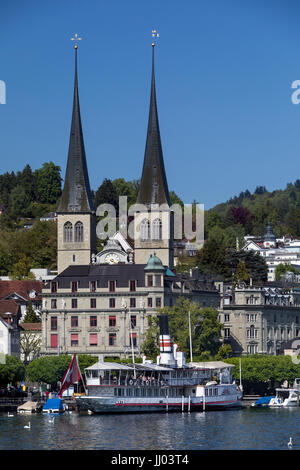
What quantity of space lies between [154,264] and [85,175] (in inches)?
606

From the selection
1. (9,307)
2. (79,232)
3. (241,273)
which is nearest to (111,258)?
(79,232)

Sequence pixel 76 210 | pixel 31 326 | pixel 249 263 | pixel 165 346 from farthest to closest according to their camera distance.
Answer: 1. pixel 249 263
2. pixel 76 210
3. pixel 31 326
4. pixel 165 346

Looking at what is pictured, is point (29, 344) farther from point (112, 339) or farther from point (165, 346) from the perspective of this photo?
point (165, 346)

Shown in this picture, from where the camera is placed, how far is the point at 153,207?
505ft

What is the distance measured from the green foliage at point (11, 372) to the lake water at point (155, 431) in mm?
10812

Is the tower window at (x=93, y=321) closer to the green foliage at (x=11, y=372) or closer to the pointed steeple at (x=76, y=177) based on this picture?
the pointed steeple at (x=76, y=177)

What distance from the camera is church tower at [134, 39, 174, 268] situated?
154250mm

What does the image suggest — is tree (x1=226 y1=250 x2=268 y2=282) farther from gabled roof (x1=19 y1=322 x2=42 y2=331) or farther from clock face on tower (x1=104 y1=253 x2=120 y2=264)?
gabled roof (x1=19 y1=322 x2=42 y2=331)

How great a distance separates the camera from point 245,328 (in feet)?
517

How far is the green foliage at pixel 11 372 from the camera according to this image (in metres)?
122

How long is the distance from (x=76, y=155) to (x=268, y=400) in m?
38.5

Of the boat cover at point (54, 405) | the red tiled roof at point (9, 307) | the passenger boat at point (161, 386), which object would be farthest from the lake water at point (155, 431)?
the red tiled roof at point (9, 307)

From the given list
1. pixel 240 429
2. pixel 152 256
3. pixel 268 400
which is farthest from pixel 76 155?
pixel 240 429
